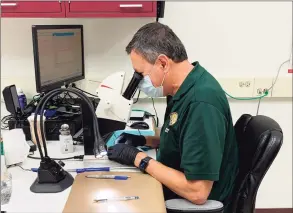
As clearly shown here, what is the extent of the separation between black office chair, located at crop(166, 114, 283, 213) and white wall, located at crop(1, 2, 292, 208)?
0.90m

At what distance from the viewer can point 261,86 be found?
2098 mm

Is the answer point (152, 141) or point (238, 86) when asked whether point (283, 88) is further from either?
point (152, 141)

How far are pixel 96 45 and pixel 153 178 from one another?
1.20m

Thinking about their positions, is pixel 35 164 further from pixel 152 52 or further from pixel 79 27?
pixel 79 27

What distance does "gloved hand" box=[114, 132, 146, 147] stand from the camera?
4.83 ft

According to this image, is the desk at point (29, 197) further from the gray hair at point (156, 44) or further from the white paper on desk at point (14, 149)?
the gray hair at point (156, 44)

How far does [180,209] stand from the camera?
1091 millimetres

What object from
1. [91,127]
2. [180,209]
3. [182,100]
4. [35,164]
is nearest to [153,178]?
[180,209]

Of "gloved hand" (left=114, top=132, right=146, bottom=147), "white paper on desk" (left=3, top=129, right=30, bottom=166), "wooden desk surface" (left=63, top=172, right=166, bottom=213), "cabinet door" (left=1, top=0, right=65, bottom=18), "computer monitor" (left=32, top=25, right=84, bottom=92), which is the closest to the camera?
"wooden desk surface" (left=63, top=172, right=166, bottom=213)

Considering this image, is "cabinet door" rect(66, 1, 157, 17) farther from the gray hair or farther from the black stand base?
the black stand base

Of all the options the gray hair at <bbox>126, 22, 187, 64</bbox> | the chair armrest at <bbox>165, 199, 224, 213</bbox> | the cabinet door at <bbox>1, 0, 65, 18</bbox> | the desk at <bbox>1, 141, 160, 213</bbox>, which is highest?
the cabinet door at <bbox>1, 0, 65, 18</bbox>

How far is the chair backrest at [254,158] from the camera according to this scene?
1.15 m

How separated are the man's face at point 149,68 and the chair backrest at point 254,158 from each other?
0.43 m

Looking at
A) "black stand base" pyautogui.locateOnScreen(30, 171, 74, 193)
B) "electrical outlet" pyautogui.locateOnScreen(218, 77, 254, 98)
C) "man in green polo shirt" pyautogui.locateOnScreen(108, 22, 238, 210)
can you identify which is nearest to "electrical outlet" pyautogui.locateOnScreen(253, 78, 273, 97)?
"electrical outlet" pyautogui.locateOnScreen(218, 77, 254, 98)
